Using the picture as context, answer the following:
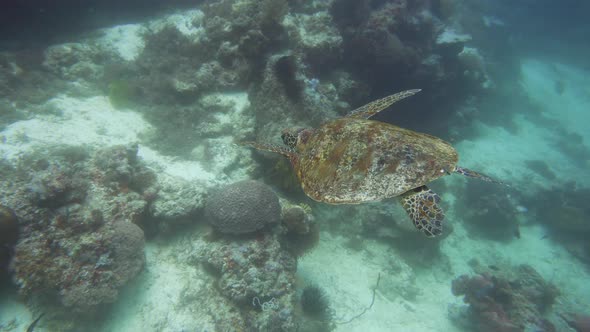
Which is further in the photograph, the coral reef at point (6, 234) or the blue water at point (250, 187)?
the blue water at point (250, 187)

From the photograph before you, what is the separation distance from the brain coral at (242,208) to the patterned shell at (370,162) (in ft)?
5.16

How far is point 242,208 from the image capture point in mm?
5270

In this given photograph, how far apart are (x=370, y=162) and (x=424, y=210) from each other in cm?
90

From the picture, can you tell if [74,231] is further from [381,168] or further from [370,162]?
[381,168]

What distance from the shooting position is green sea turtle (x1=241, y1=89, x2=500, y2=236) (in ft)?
10.8

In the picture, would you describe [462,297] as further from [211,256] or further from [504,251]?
[211,256]

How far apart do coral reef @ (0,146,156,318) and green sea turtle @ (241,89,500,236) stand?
3.66m

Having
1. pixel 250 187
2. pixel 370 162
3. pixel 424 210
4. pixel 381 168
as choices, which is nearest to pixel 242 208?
pixel 250 187

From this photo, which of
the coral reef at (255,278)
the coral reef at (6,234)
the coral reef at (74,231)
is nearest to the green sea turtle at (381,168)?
the coral reef at (255,278)

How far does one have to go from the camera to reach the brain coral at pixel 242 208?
17.3 ft

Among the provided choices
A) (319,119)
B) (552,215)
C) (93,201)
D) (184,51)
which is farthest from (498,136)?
(93,201)

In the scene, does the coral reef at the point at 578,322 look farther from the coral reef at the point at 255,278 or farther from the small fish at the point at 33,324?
the small fish at the point at 33,324

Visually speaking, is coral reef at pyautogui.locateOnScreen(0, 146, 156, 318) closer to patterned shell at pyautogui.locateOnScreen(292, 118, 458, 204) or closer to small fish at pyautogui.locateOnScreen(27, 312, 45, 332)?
small fish at pyautogui.locateOnScreen(27, 312, 45, 332)

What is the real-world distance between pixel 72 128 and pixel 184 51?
4.13 metres
